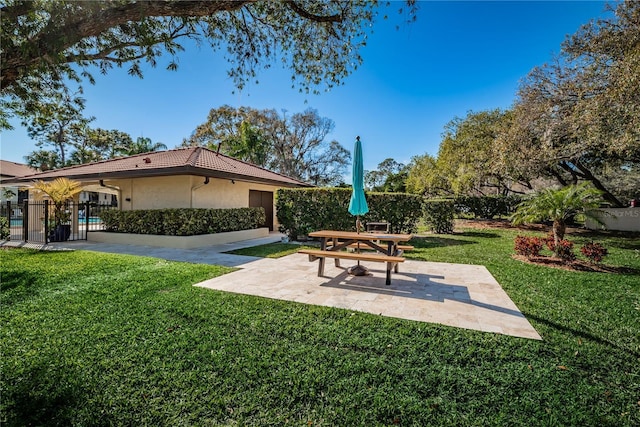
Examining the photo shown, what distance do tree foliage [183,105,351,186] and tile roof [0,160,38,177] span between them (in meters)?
15.7

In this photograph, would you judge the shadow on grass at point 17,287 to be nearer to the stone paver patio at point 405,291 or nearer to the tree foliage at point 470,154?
the stone paver patio at point 405,291

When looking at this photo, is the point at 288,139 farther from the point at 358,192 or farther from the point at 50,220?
the point at 358,192

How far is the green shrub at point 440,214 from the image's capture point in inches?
597

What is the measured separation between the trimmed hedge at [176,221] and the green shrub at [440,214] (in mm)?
9566

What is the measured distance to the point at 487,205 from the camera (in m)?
21.0

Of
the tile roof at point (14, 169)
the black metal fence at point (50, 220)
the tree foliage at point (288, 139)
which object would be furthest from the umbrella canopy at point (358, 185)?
the tile roof at point (14, 169)

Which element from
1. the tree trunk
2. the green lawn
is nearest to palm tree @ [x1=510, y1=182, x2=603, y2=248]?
the tree trunk

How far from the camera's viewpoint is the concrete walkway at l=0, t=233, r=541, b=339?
4.27 metres

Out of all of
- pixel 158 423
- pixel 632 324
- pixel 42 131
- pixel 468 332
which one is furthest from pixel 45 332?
pixel 42 131

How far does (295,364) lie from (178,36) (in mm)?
6394

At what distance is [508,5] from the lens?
27.2 feet

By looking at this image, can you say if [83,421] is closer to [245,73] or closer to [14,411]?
[14,411]

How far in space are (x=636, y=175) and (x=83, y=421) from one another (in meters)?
36.7

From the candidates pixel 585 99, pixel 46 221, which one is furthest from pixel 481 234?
pixel 46 221
